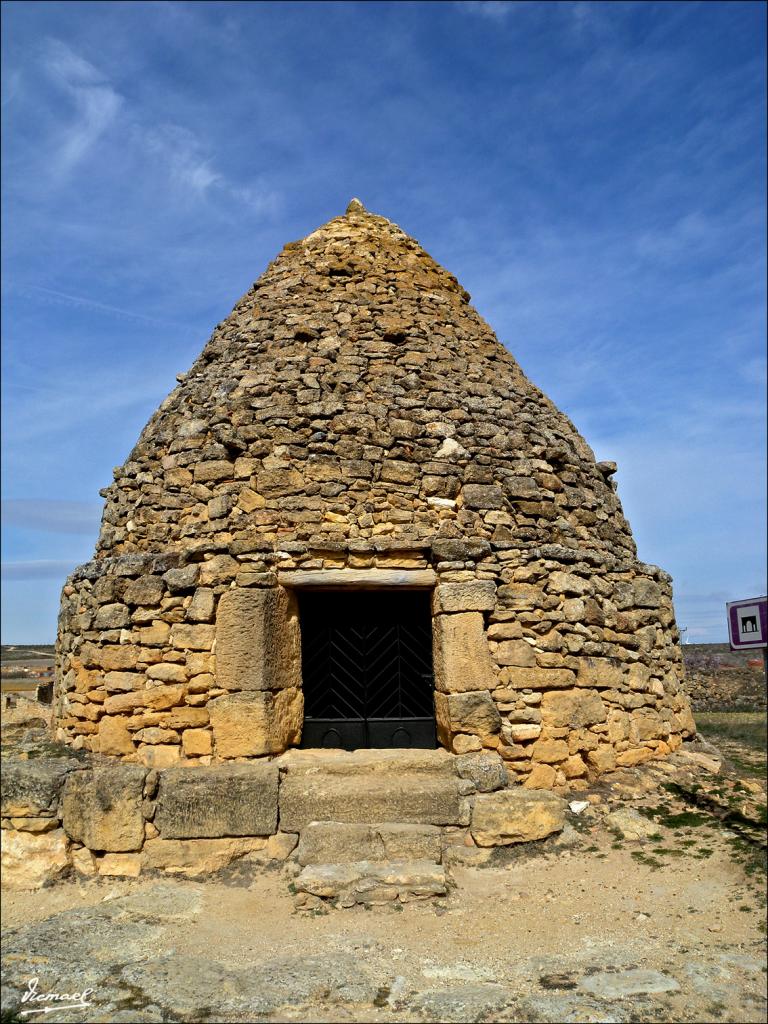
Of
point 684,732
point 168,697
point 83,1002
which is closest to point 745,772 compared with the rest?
point 684,732

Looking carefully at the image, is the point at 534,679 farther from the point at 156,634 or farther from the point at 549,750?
the point at 156,634

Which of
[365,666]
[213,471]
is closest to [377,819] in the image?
[365,666]

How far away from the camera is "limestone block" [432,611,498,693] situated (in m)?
6.00

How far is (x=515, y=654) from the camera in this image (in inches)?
241

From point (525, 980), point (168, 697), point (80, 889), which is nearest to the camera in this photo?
point (525, 980)

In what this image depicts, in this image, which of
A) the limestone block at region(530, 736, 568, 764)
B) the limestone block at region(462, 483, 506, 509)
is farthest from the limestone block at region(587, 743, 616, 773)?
the limestone block at region(462, 483, 506, 509)

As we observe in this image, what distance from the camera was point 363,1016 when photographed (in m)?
3.69

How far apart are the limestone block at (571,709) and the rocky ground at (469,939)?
63 cm

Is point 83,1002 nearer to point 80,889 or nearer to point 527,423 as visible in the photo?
point 80,889

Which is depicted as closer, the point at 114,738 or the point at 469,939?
the point at 469,939

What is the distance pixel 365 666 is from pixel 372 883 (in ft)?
6.50

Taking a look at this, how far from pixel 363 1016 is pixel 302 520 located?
370 cm

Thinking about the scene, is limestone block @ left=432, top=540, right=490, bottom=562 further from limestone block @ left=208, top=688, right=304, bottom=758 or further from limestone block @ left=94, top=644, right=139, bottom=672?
limestone block @ left=94, top=644, right=139, bottom=672

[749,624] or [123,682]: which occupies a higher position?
[749,624]
